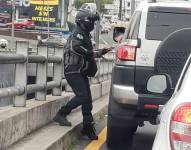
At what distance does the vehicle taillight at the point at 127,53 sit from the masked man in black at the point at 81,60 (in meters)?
0.87

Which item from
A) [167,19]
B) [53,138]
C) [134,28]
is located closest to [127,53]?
[134,28]

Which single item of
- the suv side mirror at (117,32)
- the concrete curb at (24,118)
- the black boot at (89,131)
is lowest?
the black boot at (89,131)

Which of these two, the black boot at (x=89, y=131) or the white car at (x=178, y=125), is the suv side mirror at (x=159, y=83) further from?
the black boot at (x=89, y=131)

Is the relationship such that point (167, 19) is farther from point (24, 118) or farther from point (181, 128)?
point (181, 128)

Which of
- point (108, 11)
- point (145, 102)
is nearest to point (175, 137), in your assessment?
point (145, 102)

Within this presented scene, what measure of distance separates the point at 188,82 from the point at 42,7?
8200cm

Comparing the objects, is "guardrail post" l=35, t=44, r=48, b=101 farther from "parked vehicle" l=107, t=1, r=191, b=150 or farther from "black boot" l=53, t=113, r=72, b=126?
"parked vehicle" l=107, t=1, r=191, b=150

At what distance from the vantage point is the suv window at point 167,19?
8086 millimetres

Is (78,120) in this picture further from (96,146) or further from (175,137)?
(175,137)

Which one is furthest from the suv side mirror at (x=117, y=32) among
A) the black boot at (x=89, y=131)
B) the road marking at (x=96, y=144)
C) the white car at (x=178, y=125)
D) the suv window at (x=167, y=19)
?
the white car at (x=178, y=125)

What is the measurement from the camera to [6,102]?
29.8 feet

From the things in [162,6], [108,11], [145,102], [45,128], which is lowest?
[108,11]

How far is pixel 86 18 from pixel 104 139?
1.99 m

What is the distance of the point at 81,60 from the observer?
885 centimetres
